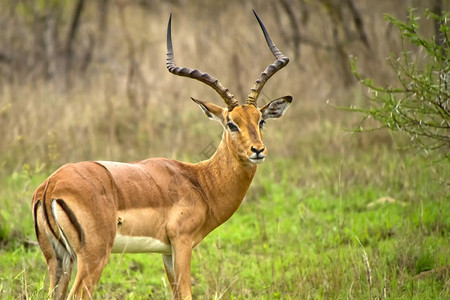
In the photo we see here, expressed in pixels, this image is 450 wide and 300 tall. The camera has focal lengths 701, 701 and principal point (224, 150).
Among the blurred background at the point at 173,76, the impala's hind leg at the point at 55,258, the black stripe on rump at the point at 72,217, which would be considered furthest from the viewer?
the blurred background at the point at 173,76

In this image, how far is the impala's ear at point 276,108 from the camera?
5285 mm

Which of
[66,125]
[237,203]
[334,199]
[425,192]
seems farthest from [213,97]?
[237,203]

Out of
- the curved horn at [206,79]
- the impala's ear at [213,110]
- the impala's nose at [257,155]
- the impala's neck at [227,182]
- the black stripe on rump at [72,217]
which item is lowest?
the black stripe on rump at [72,217]

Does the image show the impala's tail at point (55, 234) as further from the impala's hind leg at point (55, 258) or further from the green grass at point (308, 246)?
the green grass at point (308, 246)

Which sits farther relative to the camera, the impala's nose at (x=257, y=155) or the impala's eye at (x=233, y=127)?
the impala's eye at (x=233, y=127)

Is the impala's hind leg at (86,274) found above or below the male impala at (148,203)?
below

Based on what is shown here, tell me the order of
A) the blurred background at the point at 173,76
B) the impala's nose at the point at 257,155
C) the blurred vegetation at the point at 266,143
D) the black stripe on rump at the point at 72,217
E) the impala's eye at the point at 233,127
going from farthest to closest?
the blurred background at the point at 173,76
the blurred vegetation at the point at 266,143
the impala's eye at the point at 233,127
the impala's nose at the point at 257,155
the black stripe on rump at the point at 72,217

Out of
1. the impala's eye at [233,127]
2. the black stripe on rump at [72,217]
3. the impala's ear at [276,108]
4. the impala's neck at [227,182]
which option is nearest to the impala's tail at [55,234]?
the black stripe on rump at [72,217]

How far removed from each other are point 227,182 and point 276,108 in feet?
2.51

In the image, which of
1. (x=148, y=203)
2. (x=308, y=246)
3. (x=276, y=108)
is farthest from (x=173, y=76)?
(x=148, y=203)

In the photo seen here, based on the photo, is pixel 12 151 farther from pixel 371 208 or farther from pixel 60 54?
pixel 60 54

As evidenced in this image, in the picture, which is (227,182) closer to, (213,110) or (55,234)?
(213,110)

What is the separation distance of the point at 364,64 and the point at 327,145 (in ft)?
7.49

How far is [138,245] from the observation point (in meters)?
4.49
